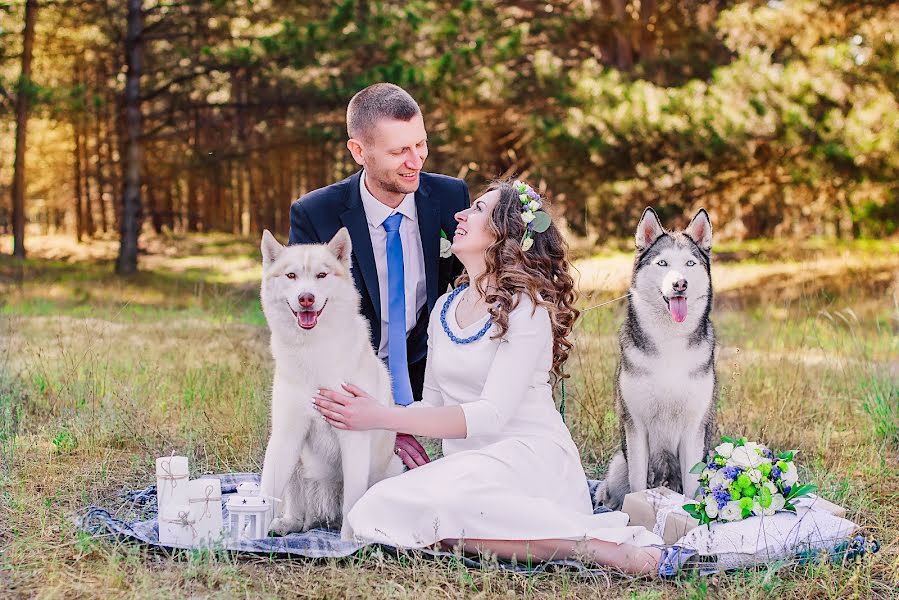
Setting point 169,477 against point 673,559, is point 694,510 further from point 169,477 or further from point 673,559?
point 169,477

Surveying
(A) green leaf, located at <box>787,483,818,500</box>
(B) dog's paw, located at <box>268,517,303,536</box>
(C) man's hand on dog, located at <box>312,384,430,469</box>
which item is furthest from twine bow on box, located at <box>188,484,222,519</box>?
(A) green leaf, located at <box>787,483,818,500</box>

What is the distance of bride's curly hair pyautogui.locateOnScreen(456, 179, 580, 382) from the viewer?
3.50 m

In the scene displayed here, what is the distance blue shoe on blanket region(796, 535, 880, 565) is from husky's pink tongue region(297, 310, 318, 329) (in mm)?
2097

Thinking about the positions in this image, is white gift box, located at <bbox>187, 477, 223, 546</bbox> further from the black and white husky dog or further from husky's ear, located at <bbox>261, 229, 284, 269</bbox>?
the black and white husky dog

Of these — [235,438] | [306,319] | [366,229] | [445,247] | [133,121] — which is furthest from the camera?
[133,121]

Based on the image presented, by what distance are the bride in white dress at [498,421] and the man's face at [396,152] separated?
604 mm

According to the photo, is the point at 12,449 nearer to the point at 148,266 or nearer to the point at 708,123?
the point at 708,123

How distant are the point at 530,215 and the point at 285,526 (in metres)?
1.67

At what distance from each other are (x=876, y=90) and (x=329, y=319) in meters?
9.34

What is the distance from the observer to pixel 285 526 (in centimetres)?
362

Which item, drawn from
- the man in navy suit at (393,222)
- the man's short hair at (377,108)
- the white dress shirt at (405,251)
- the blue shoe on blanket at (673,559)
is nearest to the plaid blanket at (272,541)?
the blue shoe on blanket at (673,559)

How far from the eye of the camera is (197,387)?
5625 millimetres

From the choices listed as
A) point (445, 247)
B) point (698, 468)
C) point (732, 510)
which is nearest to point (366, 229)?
point (445, 247)

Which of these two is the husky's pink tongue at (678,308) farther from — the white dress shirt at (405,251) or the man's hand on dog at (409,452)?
the white dress shirt at (405,251)
